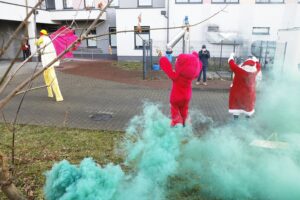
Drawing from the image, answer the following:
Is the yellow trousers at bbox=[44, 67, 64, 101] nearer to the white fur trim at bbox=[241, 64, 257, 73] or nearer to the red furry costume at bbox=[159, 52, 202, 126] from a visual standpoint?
the red furry costume at bbox=[159, 52, 202, 126]

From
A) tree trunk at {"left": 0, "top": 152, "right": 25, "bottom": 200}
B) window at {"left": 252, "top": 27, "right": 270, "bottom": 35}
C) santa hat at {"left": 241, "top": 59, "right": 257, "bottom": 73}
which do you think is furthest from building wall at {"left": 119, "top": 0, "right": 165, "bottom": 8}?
tree trunk at {"left": 0, "top": 152, "right": 25, "bottom": 200}

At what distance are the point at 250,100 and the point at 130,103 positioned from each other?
→ 3.83m

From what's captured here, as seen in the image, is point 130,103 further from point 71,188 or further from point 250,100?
point 71,188

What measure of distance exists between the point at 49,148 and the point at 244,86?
3.72 metres

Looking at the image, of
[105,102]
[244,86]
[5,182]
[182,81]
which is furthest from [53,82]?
[5,182]

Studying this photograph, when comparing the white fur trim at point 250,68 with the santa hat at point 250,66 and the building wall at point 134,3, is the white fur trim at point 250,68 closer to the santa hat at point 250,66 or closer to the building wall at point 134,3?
the santa hat at point 250,66

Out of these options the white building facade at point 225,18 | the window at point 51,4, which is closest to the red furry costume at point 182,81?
the white building facade at point 225,18

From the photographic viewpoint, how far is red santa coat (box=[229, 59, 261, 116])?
17.0 ft

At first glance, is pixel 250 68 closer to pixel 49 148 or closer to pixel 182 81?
pixel 182 81

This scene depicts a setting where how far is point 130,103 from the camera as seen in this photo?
8.18 m

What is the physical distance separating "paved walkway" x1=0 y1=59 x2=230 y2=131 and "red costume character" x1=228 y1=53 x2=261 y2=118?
1.10m

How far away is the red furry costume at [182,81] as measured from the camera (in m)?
3.72

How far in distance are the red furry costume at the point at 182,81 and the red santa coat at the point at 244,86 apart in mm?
1632

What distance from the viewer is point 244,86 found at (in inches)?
206
